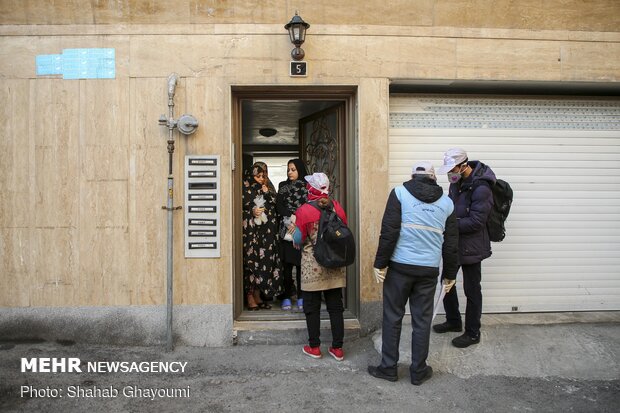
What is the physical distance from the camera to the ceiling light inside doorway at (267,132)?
28.1 ft

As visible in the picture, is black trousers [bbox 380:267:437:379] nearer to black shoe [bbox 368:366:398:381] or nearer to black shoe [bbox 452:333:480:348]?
black shoe [bbox 368:366:398:381]

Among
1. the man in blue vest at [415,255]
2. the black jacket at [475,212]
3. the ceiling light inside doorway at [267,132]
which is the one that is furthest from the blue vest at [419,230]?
the ceiling light inside doorway at [267,132]

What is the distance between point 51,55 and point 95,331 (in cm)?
307

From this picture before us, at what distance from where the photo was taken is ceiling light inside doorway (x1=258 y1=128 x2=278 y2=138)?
8578mm

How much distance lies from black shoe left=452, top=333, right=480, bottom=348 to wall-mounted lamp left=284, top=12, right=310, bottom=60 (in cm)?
340

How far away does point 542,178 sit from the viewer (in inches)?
235

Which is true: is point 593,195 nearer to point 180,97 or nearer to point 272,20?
point 272,20

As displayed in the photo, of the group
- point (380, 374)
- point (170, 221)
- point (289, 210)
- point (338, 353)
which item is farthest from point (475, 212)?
point (170, 221)

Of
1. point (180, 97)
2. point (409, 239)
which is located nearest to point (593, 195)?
point (409, 239)

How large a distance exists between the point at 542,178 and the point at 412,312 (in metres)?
2.92

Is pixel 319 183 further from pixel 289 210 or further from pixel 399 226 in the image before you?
pixel 289 210

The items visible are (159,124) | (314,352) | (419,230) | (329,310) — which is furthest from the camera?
(159,124)

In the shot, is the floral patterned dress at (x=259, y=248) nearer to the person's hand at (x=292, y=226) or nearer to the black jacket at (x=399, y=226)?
the person's hand at (x=292, y=226)

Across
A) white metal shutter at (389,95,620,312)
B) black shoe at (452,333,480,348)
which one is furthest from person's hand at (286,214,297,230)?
black shoe at (452,333,480,348)
